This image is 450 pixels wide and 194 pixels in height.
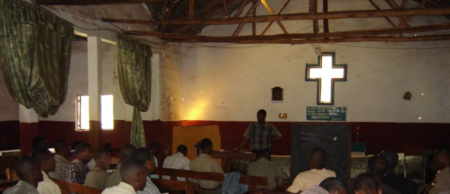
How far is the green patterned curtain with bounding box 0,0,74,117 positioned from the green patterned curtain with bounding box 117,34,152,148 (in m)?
1.99

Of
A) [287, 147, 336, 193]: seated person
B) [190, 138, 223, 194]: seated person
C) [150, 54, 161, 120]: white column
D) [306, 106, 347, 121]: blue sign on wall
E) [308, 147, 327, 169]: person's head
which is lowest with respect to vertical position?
[190, 138, 223, 194]: seated person

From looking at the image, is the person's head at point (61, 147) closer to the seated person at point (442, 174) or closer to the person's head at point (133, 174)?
the person's head at point (133, 174)

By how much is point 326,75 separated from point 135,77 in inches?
216

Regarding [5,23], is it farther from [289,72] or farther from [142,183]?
[289,72]

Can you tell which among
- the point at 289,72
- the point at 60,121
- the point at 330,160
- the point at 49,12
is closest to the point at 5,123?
the point at 60,121

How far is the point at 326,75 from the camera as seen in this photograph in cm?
1262

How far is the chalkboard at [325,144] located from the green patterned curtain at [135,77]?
13.6 feet

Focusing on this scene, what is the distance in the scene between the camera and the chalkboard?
7.26 m

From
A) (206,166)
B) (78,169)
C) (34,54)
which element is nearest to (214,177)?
(206,166)

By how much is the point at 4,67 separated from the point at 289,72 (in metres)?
8.24

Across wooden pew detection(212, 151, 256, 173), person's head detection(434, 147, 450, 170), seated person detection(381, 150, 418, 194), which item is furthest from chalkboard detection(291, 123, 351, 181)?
seated person detection(381, 150, 418, 194)

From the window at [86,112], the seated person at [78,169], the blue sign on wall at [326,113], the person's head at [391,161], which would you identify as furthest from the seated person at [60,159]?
the blue sign on wall at [326,113]

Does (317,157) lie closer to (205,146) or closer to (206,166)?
(206,166)

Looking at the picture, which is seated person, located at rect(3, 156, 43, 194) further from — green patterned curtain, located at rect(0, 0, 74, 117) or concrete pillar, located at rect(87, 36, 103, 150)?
concrete pillar, located at rect(87, 36, 103, 150)
